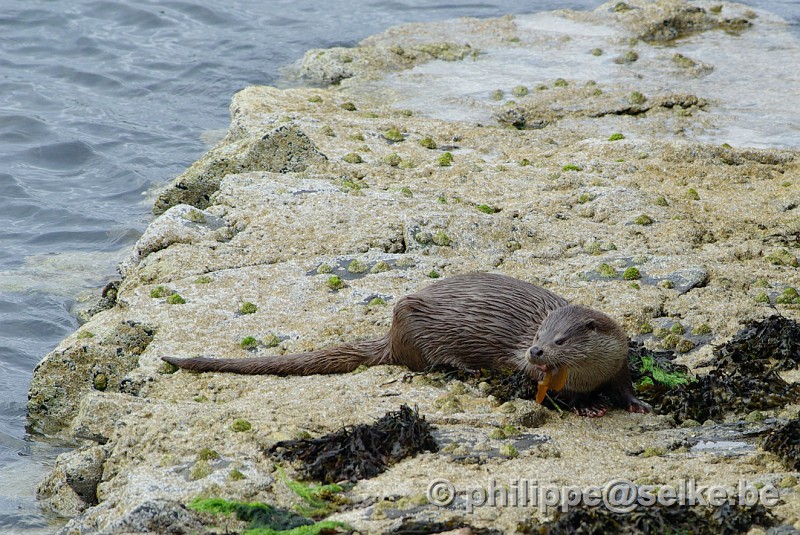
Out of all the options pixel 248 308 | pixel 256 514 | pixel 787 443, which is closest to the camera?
pixel 256 514

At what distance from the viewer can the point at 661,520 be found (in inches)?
146

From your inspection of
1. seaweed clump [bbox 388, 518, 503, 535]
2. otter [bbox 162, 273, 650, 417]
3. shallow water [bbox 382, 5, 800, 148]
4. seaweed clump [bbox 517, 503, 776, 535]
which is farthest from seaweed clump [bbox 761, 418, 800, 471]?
shallow water [bbox 382, 5, 800, 148]

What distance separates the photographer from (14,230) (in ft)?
35.0

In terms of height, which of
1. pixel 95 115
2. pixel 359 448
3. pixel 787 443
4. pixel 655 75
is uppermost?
pixel 655 75

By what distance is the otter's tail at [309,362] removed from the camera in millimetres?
5738

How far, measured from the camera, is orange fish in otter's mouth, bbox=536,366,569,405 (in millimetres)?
5004

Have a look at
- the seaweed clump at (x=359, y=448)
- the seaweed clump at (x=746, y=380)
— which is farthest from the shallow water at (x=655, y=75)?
the seaweed clump at (x=359, y=448)

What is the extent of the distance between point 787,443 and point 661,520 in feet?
3.03

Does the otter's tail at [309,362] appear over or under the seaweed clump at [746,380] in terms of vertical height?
under

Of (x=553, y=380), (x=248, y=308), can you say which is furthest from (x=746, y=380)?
(x=248, y=308)

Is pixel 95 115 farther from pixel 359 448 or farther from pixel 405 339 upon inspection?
pixel 359 448

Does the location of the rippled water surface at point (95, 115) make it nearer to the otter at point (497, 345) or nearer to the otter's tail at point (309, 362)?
the otter's tail at point (309, 362)

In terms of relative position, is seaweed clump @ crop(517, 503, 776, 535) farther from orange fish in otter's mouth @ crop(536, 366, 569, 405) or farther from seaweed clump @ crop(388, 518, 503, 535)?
orange fish in otter's mouth @ crop(536, 366, 569, 405)

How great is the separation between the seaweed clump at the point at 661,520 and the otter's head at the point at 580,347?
1227 millimetres
